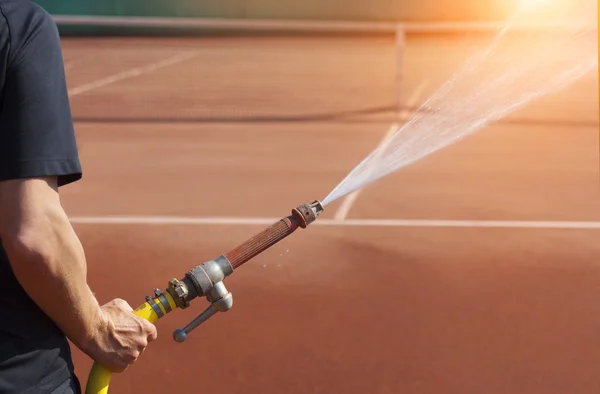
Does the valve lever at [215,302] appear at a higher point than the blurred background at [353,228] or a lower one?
higher

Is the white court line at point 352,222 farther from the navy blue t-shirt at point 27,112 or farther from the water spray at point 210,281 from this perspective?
the navy blue t-shirt at point 27,112

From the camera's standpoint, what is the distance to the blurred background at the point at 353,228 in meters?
5.03

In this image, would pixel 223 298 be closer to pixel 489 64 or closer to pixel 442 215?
pixel 442 215

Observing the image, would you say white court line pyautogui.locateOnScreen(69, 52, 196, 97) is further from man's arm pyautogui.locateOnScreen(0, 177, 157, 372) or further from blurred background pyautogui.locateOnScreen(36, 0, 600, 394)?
man's arm pyautogui.locateOnScreen(0, 177, 157, 372)

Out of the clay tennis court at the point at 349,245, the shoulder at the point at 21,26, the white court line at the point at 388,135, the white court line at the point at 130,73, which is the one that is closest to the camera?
the shoulder at the point at 21,26

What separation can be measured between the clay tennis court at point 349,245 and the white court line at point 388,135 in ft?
0.12

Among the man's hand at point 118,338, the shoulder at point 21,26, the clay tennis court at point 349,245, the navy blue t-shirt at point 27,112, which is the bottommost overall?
the clay tennis court at point 349,245

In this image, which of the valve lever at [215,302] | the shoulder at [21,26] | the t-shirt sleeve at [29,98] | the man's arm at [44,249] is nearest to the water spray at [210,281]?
the valve lever at [215,302]

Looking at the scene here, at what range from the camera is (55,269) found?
2049mm

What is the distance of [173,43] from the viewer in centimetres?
2541

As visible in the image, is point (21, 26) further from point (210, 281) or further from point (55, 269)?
point (210, 281)

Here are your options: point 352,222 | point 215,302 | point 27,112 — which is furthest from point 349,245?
point 27,112

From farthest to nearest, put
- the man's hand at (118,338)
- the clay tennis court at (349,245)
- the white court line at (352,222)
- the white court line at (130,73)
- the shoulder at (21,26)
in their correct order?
the white court line at (130,73)
the white court line at (352,222)
the clay tennis court at (349,245)
the man's hand at (118,338)
the shoulder at (21,26)

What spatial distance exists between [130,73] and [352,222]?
1257cm
